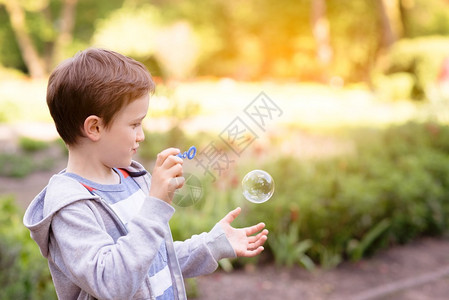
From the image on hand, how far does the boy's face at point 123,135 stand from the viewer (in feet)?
4.70

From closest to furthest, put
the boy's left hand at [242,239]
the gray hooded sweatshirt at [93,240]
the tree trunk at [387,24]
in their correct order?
the gray hooded sweatshirt at [93,240] < the boy's left hand at [242,239] < the tree trunk at [387,24]

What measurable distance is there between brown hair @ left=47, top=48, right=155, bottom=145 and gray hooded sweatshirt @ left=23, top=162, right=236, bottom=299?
0.17 meters

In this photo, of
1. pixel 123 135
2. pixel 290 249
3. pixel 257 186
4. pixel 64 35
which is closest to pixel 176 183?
pixel 123 135

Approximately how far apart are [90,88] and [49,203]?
31 cm

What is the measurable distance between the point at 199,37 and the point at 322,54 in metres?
6.58

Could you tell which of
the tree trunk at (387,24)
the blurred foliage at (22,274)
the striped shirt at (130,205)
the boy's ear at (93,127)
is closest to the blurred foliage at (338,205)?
the blurred foliage at (22,274)

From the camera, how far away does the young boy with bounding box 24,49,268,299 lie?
132 centimetres

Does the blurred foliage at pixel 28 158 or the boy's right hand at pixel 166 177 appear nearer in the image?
the boy's right hand at pixel 166 177

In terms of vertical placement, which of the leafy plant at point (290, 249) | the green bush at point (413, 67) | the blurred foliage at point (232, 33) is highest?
the blurred foliage at point (232, 33)

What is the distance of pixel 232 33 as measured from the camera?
97.7ft

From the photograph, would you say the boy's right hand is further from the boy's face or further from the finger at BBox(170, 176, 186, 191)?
the boy's face

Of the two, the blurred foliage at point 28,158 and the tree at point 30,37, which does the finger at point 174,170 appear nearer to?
the blurred foliage at point 28,158

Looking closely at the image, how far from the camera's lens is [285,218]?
4539 millimetres

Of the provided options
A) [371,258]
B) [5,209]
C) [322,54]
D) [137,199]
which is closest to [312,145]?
[371,258]
